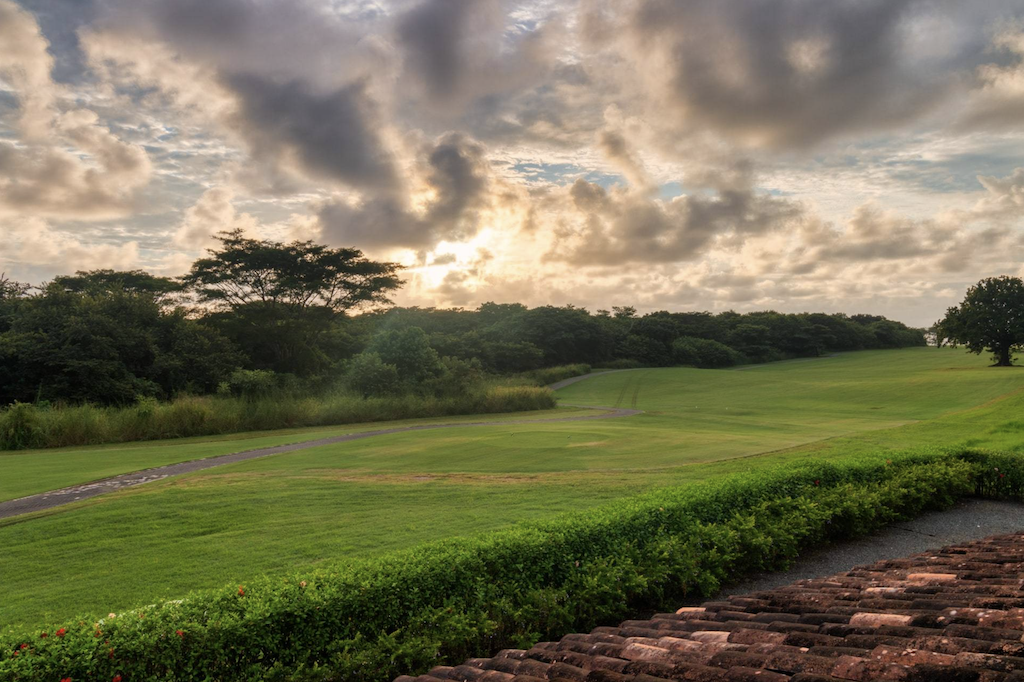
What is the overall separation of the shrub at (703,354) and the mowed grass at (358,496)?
4668 centimetres

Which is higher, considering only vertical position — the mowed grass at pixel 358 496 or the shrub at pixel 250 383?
the shrub at pixel 250 383

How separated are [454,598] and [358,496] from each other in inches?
243

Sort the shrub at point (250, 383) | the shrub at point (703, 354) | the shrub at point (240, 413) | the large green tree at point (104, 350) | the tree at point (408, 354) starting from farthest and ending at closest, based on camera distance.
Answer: the shrub at point (703, 354) → the tree at point (408, 354) → the shrub at point (250, 383) → the large green tree at point (104, 350) → the shrub at point (240, 413)

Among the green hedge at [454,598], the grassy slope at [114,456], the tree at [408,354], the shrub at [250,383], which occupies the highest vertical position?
the tree at [408,354]

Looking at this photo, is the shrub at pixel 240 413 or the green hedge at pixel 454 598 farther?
the shrub at pixel 240 413

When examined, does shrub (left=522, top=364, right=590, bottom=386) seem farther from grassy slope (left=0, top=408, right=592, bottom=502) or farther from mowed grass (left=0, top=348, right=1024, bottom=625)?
grassy slope (left=0, top=408, right=592, bottom=502)

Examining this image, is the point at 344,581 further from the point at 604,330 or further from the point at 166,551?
the point at 604,330

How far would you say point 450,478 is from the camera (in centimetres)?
1345

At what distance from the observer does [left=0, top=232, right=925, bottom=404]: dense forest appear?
30.7m

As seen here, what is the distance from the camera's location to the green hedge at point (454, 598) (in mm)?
4707

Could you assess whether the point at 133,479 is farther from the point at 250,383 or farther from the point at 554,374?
the point at 554,374

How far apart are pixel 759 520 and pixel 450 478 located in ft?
22.0

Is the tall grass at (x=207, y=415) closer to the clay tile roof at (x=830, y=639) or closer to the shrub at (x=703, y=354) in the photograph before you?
the clay tile roof at (x=830, y=639)

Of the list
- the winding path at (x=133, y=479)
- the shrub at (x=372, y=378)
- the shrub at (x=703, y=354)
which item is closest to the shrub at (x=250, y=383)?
the shrub at (x=372, y=378)
